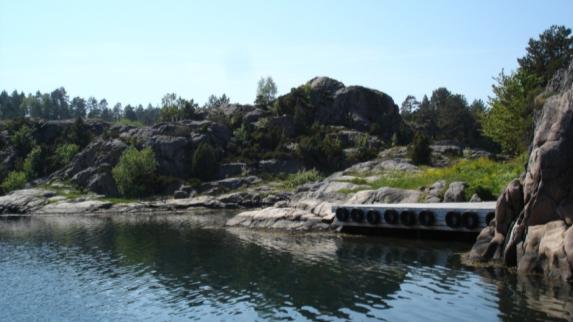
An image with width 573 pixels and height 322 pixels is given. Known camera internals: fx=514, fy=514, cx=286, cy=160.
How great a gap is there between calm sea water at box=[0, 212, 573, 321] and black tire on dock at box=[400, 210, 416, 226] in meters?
2.22

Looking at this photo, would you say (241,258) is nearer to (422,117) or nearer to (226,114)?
(226,114)

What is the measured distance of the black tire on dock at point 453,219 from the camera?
4422cm

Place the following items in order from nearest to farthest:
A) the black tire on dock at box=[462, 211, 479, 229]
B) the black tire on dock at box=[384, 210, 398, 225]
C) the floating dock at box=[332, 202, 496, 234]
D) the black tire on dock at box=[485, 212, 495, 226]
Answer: the black tire on dock at box=[485, 212, 495, 226] → the black tire on dock at box=[462, 211, 479, 229] → the floating dock at box=[332, 202, 496, 234] → the black tire on dock at box=[384, 210, 398, 225]

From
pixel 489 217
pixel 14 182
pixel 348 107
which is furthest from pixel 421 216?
pixel 14 182

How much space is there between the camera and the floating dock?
4319 cm

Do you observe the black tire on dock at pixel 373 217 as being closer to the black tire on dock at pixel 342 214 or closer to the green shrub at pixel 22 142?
the black tire on dock at pixel 342 214

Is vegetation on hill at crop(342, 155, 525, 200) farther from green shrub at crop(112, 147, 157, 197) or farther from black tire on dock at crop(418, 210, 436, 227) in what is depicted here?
green shrub at crop(112, 147, 157, 197)

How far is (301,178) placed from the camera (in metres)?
112

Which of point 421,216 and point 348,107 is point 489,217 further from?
point 348,107

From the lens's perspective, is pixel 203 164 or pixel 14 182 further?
pixel 14 182

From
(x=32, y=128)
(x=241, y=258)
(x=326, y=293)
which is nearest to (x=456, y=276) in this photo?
(x=326, y=293)

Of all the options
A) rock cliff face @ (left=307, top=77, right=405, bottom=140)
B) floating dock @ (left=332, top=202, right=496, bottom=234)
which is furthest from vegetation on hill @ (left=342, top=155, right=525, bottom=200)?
rock cliff face @ (left=307, top=77, right=405, bottom=140)

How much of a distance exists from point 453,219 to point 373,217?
341 inches

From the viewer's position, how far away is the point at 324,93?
15425 centimetres
